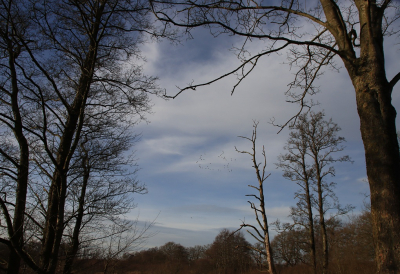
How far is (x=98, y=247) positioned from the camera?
16.2 ft

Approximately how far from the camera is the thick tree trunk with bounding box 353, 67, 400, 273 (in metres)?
2.13

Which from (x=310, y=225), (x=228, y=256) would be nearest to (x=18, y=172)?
(x=310, y=225)

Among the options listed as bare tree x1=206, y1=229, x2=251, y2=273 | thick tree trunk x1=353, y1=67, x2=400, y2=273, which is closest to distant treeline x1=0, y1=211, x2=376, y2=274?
bare tree x1=206, y1=229, x2=251, y2=273

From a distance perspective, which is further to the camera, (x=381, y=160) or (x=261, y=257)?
(x=261, y=257)

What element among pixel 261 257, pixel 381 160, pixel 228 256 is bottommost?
pixel 228 256

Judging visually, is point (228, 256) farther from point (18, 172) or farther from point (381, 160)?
point (381, 160)

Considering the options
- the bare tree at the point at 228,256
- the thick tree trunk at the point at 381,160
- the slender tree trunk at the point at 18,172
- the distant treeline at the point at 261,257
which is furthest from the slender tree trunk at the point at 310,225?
the bare tree at the point at 228,256

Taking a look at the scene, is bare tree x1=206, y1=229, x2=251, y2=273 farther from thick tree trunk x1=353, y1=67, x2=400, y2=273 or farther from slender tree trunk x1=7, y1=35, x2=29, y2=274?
thick tree trunk x1=353, y1=67, x2=400, y2=273

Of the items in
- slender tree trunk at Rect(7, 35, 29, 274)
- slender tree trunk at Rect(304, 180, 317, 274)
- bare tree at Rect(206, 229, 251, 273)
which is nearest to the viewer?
slender tree trunk at Rect(7, 35, 29, 274)

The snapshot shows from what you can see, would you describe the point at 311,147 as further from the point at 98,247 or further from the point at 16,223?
the point at 16,223

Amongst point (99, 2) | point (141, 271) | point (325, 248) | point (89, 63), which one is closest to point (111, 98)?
Result: point (89, 63)

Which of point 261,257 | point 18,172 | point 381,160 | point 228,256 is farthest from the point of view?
point 228,256

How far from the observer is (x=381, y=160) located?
2.36m

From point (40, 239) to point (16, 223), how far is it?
2.14ft
